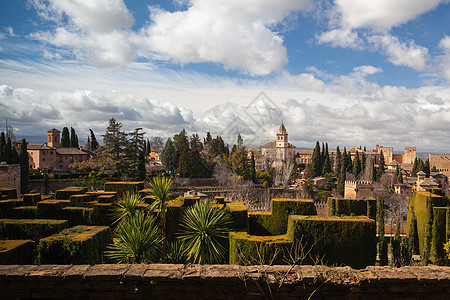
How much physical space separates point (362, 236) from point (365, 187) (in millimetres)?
34817

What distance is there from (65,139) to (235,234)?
191 feet

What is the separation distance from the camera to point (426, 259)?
16.3 meters

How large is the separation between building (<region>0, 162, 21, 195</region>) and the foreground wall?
29489 mm

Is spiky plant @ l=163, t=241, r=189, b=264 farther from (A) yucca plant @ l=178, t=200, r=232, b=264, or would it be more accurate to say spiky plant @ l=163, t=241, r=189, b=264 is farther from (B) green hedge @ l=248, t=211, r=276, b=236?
(B) green hedge @ l=248, t=211, r=276, b=236

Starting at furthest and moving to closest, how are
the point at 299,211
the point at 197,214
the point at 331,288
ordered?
the point at 299,211 < the point at 197,214 < the point at 331,288

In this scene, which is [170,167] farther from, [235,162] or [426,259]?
[426,259]

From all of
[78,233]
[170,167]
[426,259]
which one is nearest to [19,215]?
[78,233]

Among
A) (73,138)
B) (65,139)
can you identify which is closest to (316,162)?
(73,138)

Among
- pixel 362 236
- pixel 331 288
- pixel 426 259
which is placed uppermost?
pixel 331 288

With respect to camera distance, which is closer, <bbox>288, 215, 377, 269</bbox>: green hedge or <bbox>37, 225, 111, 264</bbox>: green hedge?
<bbox>37, 225, 111, 264</bbox>: green hedge

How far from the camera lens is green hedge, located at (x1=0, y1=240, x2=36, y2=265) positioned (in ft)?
21.5

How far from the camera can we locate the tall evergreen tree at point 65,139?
57031 millimetres

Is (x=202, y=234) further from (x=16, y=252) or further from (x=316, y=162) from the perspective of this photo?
(x=316, y=162)

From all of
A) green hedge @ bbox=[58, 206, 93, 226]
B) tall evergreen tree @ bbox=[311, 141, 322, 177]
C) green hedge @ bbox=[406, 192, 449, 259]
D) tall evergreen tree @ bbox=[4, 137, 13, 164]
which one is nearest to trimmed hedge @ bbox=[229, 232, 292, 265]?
green hedge @ bbox=[58, 206, 93, 226]
